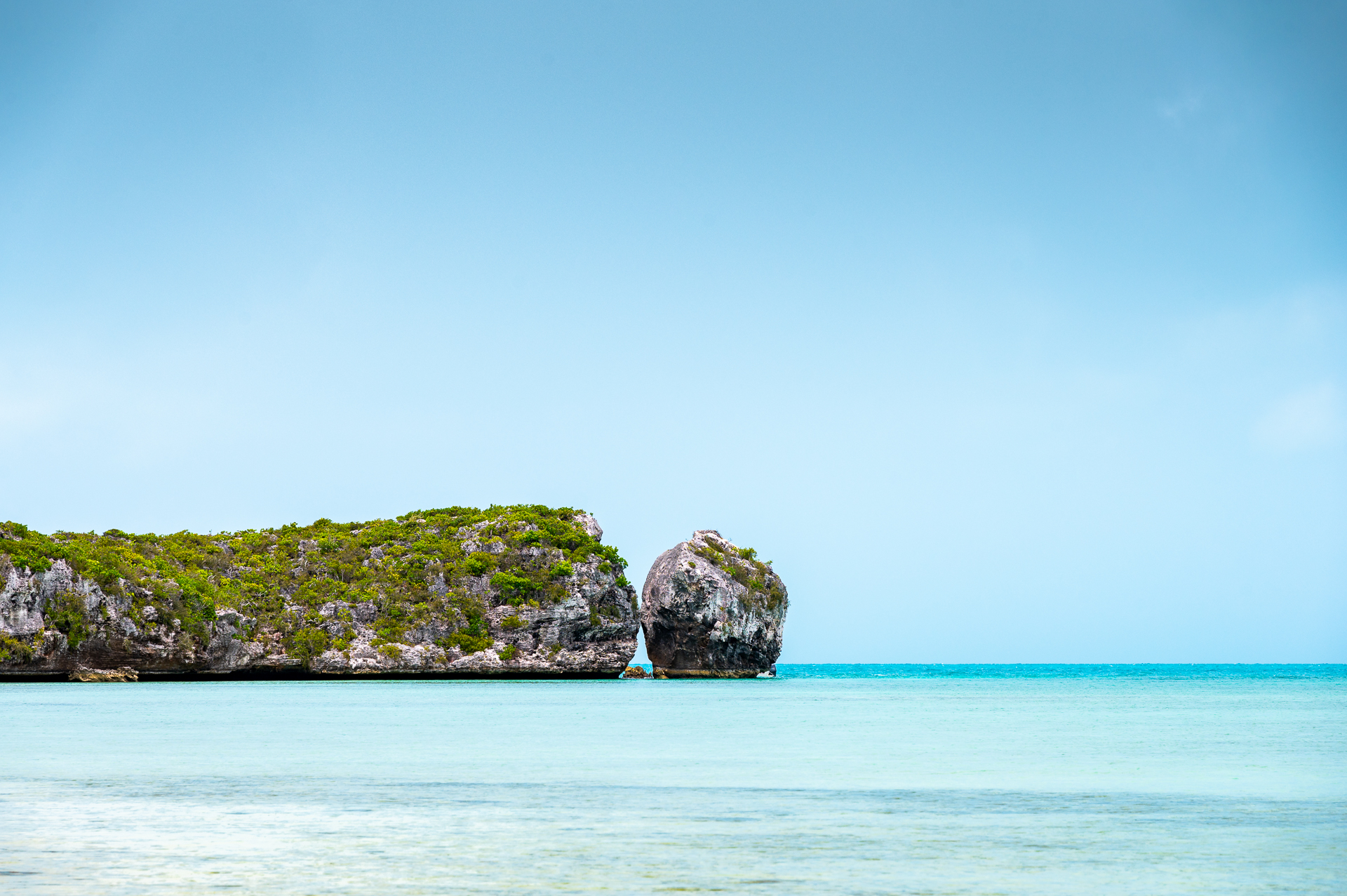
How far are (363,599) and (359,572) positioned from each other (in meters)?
3.99

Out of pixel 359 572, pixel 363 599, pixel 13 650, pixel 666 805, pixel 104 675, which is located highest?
pixel 359 572

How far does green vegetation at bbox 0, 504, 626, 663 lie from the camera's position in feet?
236

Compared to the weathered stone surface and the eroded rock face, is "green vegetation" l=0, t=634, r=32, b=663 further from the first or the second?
the eroded rock face

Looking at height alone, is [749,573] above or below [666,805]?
above

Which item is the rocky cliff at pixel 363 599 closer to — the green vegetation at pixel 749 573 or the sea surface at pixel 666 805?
the green vegetation at pixel 749 573

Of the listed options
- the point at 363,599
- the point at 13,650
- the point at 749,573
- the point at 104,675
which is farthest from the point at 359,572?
the point at 749,573

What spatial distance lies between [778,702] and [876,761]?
24.9 meters

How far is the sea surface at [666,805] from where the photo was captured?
9773 mm

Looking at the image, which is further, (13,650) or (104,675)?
(104,675)

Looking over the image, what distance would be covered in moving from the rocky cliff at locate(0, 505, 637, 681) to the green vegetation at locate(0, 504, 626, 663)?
0.32 feet

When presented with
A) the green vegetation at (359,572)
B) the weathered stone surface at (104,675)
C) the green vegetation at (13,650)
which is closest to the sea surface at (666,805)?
the green vegetation at (13,650)

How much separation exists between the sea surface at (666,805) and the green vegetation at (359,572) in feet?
139

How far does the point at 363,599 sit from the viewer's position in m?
75.1

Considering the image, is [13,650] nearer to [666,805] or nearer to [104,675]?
[104,675]
